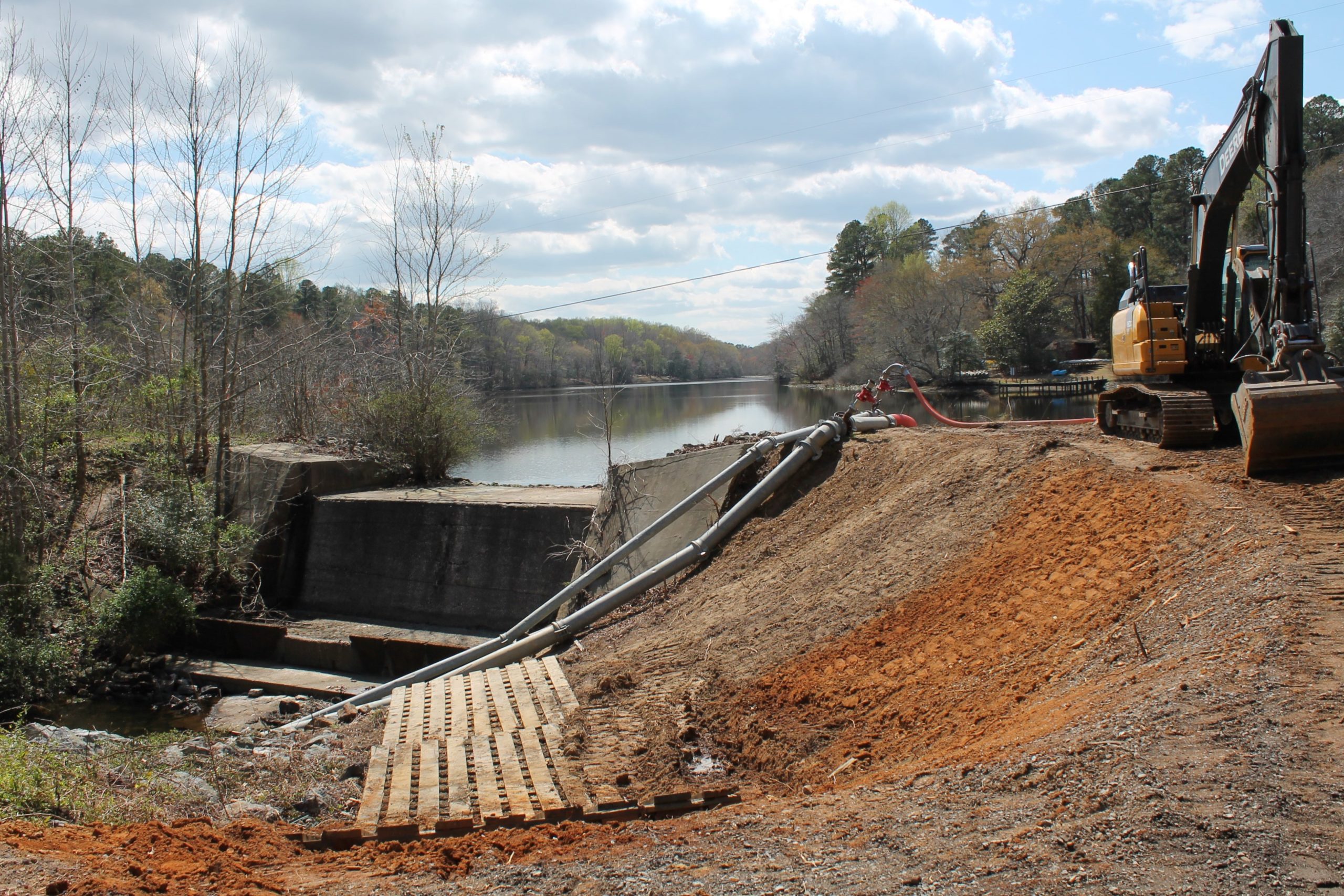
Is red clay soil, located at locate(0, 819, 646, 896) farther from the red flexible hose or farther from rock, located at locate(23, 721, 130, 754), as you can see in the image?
the red flexible hose

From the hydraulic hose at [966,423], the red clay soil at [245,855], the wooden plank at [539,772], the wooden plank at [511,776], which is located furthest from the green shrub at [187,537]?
the red clay soil at [245,855]

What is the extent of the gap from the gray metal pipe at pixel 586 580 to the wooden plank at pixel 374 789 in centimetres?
394

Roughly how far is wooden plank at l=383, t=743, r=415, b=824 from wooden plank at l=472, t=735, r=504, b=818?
421 mm

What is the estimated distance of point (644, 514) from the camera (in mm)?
12953

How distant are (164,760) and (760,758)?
18.0 ft

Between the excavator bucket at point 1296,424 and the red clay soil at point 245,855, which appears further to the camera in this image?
the excavator bucket at point 1296,424

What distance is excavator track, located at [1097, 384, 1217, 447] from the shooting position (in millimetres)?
9383

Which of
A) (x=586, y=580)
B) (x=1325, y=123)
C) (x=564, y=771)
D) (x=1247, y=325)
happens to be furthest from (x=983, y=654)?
(x=1325, y=123)

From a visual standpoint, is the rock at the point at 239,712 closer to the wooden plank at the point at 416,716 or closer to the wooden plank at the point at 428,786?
the wooden plank at the point at 416,716

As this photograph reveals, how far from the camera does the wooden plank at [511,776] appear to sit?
5.50 metres

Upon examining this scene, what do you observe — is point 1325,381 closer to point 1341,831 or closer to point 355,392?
point 1341,831

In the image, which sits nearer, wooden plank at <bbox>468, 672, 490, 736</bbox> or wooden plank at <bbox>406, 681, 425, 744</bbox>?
wooden plank at <bbox>468, 672, 490, 736</bbox>

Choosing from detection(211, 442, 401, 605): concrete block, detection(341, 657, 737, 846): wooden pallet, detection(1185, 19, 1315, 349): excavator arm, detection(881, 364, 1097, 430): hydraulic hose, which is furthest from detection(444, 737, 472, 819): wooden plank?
detection(211, 442, 401, 605): concrete block

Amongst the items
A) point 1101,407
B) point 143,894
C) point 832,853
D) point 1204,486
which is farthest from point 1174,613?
point 1101,407
